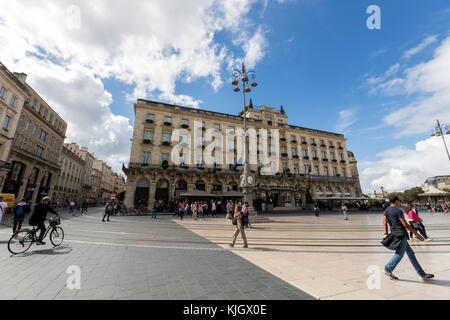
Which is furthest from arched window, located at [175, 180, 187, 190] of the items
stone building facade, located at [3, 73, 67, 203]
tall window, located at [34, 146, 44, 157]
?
tall window, located at [34, 146, 44, 157]

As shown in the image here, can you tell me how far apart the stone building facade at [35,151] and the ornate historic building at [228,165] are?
14.7 m

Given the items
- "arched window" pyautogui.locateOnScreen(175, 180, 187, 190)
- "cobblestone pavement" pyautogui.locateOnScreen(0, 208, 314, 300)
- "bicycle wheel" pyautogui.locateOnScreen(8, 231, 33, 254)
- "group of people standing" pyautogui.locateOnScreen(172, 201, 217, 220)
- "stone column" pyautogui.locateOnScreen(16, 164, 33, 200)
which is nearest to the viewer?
"cobblestone pavement" pyautogui.locateOnScreen(0, 208, 314, 300)

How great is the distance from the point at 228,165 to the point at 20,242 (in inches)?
1060

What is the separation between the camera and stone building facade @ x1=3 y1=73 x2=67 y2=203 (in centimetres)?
2561

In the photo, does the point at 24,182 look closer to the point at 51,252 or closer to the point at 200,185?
the point at 200,185

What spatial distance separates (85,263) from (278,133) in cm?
3708

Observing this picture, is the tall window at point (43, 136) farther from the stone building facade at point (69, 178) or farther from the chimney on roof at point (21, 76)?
the chimney on roof at point (21, 76)

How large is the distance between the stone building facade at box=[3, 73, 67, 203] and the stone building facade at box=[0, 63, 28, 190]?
1.53 meters

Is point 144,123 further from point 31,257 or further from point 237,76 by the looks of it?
point 31,257

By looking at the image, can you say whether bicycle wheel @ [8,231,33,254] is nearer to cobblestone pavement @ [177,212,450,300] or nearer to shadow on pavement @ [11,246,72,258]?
shadow on pavement @ [11,246,72,258]

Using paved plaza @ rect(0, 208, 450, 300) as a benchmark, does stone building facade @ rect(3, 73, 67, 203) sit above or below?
above

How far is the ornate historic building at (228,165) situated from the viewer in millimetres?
26797

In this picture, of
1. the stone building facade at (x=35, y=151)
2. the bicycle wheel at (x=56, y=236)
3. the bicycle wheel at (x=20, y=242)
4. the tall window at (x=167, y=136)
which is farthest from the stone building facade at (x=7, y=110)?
the bicycle wheel at (x=20, y=242)
